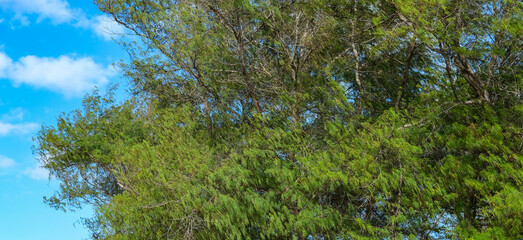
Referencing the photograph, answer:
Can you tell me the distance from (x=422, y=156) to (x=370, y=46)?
10.3ft

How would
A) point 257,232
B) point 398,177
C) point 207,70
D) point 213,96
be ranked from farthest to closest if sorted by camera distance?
point 213,96 < point 207,70 < point 257,232 < point 398,177

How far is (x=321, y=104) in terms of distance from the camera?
1074 centimetres

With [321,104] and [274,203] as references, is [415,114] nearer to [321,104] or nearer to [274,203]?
[321,104]

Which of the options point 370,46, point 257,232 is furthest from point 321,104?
point 257,232

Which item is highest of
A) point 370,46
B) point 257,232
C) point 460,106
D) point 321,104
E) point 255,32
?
point 255,32

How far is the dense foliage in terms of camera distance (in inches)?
315

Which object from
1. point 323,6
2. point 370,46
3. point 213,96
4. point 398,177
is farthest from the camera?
point 213,96

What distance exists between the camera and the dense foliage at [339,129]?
800cm

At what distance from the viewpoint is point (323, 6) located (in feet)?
33.1

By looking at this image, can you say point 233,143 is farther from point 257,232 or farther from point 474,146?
point 474,146

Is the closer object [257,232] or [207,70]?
[257,232]

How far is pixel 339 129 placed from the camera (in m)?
9.78

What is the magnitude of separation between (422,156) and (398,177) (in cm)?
160

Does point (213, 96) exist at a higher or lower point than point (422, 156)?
higher
